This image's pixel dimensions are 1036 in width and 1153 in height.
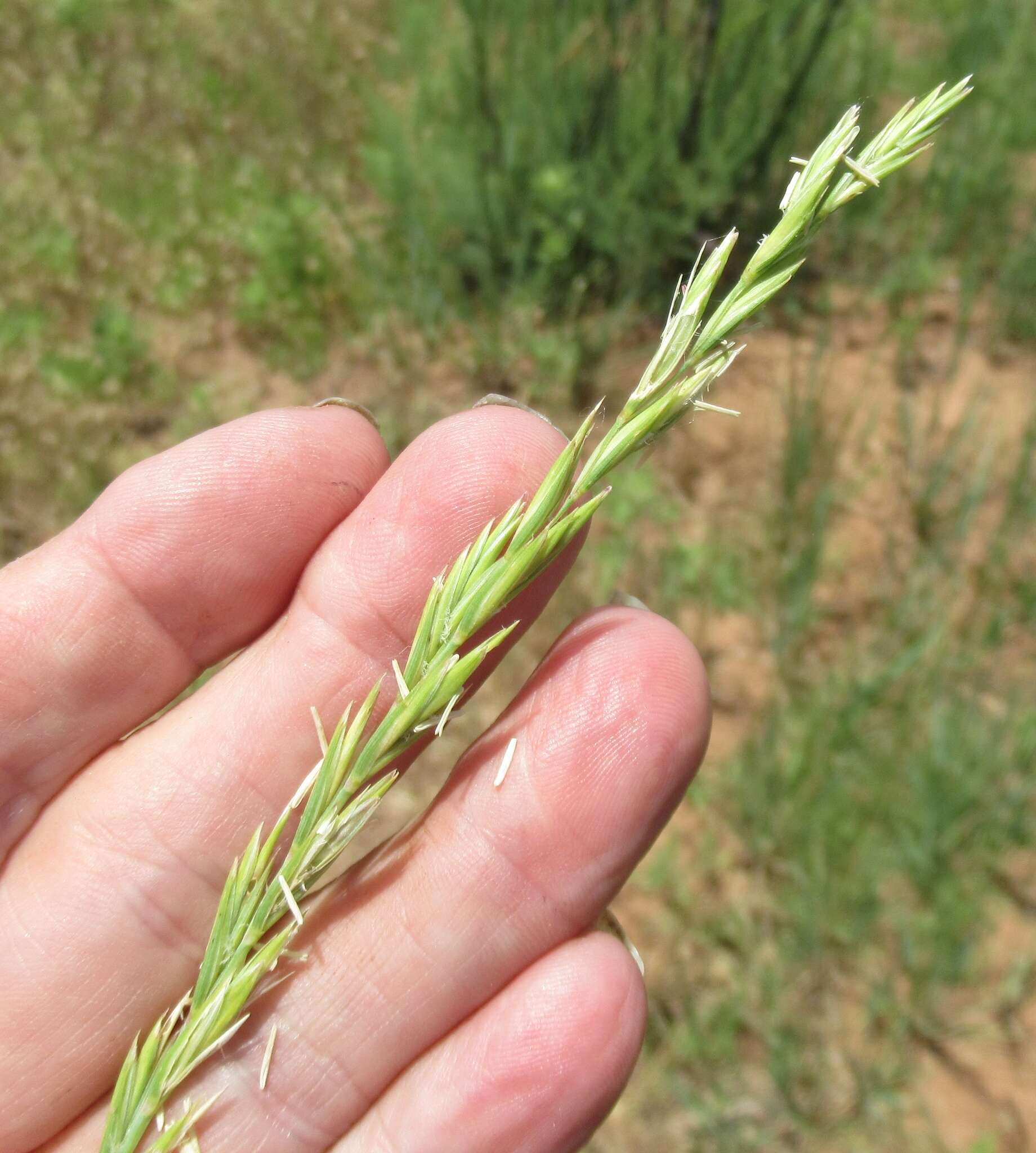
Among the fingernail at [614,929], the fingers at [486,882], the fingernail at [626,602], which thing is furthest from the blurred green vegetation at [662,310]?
the fingernail at [626,602]

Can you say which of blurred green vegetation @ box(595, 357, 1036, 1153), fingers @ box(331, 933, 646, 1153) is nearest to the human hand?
fingers @ box(331, 933, 646, 1153)

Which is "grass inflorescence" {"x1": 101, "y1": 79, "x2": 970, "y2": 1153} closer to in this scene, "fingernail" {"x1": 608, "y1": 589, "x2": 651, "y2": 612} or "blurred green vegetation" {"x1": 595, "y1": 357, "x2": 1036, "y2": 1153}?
"fingernail" {"x1": 608, "y1": 589, "x2": 651, "y2": 612}

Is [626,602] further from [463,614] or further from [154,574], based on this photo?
[154,574]

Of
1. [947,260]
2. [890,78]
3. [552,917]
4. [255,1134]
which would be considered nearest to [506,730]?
[552,917]

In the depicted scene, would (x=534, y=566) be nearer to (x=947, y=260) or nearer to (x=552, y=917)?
(x=552, y=917)

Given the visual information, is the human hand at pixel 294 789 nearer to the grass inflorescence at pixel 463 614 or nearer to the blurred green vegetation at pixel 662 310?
the grass inflorescence at pixel 463 614

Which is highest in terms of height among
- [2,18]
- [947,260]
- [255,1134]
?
[2,18]
